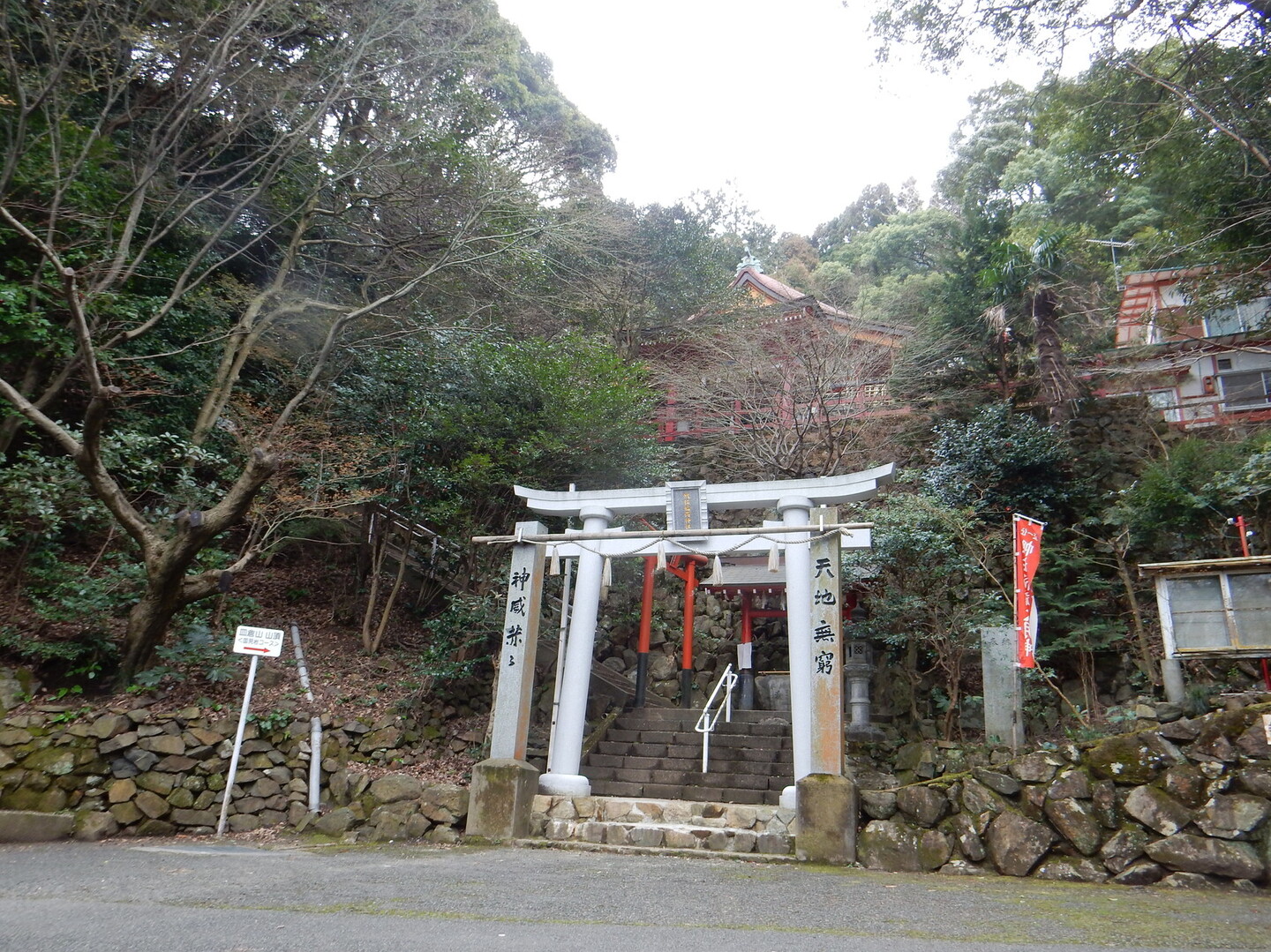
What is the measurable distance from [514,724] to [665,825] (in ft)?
6.03

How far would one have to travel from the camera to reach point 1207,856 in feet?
19.0

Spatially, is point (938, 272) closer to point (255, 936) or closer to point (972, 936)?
point (972, 936)

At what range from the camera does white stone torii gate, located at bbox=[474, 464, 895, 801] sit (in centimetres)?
758

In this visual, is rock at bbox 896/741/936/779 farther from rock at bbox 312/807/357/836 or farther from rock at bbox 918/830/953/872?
rock at bbox 312/807/357/836

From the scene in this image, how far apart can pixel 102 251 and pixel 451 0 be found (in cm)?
822

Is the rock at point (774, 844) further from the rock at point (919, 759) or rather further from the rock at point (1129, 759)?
the rock at point (919, 759)

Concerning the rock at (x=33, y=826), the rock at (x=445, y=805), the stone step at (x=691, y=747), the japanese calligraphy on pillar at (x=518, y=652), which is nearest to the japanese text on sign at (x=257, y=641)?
the rock at (x=33, y=826)

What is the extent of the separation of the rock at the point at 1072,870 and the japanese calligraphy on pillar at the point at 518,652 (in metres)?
4.82

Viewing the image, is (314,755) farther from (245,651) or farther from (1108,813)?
(1108,813)

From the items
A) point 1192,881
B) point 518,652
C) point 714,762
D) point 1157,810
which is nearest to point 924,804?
point 1157,810

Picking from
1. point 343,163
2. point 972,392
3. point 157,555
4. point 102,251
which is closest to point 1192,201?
point 972,392

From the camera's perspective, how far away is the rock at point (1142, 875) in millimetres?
5891

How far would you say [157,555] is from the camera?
7902 mm

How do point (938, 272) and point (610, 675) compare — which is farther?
point (938, 272)
